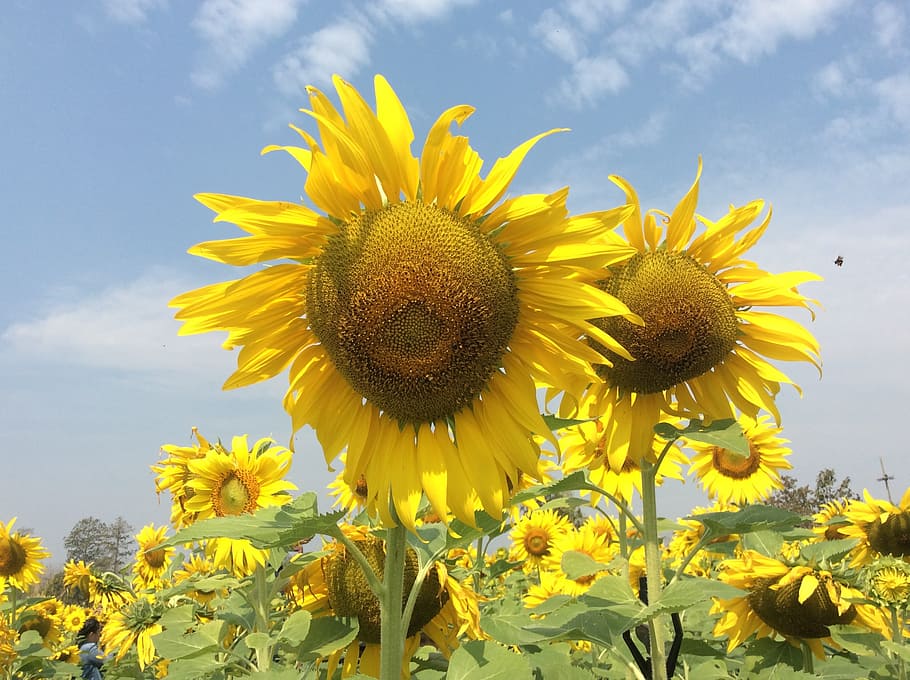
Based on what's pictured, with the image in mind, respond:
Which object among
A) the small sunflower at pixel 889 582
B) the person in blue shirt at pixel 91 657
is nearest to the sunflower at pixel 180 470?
the small sunflower at pixel 889 582

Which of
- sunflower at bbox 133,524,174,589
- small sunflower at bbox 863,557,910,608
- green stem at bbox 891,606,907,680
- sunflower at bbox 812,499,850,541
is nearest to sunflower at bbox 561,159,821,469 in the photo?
small sunflower at bbox 863,557,910,608

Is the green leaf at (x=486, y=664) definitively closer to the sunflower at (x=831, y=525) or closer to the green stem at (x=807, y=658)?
the green stem at (x=807, y=658)

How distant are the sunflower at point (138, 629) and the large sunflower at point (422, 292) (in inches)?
218

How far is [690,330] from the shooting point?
9.52 feet

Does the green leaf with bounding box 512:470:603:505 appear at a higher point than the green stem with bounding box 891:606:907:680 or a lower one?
higher

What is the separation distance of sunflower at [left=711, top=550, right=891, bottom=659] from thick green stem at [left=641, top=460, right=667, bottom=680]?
4.99 feet

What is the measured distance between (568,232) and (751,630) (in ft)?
12.0

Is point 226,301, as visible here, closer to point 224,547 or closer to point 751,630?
point 224,547

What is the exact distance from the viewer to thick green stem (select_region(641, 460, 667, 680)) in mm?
2725

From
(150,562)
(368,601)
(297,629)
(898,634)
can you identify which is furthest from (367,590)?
(150,562)

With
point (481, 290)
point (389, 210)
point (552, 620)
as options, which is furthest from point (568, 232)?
point (552, 620)

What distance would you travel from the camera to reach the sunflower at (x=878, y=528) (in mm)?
5758

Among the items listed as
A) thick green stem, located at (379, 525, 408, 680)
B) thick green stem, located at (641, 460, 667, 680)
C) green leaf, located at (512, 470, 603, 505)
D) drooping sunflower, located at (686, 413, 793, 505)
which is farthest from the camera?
drooping sunflower, located at (686, 413, 793, 505)

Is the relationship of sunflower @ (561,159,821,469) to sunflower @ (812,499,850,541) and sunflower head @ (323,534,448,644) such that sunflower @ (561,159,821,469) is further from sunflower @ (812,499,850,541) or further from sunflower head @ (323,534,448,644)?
sunflower @ (812,499,850,541)
